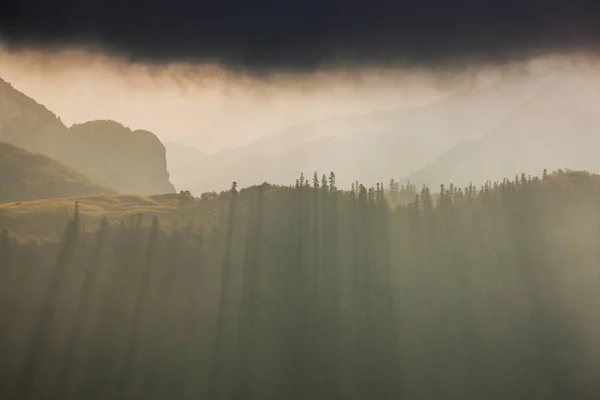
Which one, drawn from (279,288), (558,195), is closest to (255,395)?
(279,288)

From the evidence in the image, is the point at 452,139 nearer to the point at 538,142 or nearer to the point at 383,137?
the point at 383,137

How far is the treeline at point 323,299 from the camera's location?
10.9 meters

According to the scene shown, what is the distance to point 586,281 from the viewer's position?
11.3 metres

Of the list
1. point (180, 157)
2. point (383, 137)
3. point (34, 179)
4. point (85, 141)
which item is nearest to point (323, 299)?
point (383, 137)

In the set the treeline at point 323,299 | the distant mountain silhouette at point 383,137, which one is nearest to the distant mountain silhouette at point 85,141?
the treeline at point 323,299

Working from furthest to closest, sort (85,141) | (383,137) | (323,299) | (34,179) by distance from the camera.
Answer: (85,141), (34,179), (383,137), (323,299)

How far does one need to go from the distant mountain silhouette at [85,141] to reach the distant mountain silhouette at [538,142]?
758 cm

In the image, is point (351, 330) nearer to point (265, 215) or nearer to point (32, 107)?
point (265, 215)

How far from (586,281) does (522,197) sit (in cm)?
257

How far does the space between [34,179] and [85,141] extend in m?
1.76

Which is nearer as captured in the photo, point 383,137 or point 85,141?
point 383,137

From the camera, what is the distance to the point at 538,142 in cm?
1245

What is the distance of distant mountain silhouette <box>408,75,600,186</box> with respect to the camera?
1204 cm

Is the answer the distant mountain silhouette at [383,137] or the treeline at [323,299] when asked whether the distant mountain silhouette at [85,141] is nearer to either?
the treeline at [323,299]
